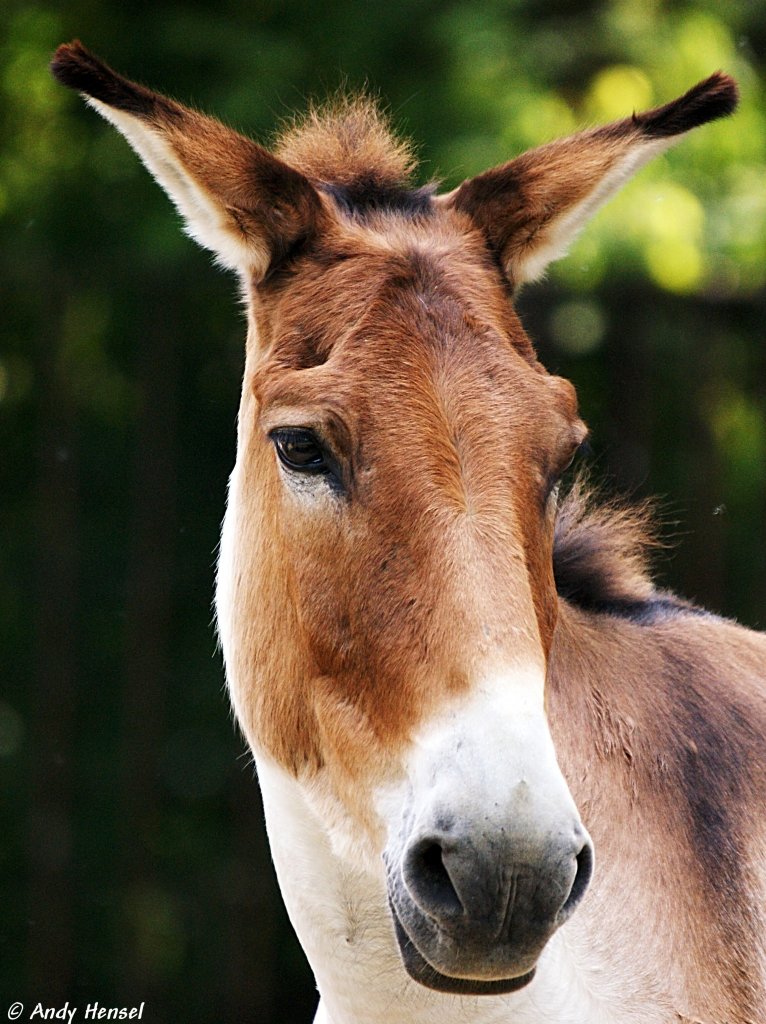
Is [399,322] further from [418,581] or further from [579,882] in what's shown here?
[579,882]

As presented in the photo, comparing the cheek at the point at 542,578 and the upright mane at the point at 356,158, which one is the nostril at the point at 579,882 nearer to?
the cheek at the point at 542,578

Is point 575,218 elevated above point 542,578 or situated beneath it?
elevated above

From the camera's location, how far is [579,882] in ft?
7.61

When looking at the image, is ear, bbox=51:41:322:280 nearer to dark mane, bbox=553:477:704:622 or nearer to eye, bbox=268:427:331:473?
eye, bbox=268:427:331:473

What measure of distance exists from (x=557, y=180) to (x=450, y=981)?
1.79 metres

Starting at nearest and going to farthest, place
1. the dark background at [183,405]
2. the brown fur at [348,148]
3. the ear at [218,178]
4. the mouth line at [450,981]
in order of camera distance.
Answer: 1. the mouth line at [450,981]
2. the ear at [218,178]
3. the brown fur at [348,148]
4. the dark background at [183,405]

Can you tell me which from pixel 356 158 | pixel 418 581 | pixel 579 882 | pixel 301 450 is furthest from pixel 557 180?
pixel 579 882

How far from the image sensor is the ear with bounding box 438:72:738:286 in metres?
3.13

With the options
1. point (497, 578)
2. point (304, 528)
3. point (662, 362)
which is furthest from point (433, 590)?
point (662, 362)

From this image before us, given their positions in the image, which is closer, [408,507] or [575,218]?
[408,507]

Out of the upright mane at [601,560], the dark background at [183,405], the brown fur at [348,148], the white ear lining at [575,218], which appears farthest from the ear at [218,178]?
the dark background at [183,405]

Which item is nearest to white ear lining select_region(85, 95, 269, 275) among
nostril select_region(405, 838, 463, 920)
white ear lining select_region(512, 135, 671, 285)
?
white ear lining select_region(512, 135, 671, 285)

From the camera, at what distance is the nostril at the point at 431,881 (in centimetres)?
226

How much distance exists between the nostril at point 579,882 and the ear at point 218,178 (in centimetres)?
149
